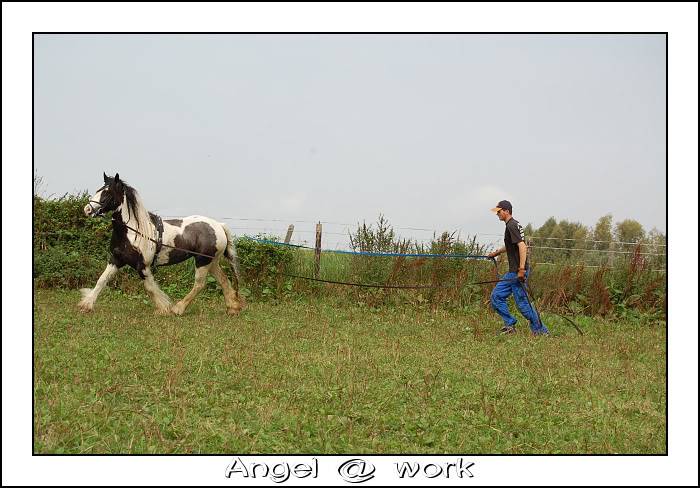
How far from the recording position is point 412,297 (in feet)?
41.7

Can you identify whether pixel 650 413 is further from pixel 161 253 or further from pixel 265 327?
pixel 161 253

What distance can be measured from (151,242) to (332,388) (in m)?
5.13

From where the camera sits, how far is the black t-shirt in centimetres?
951

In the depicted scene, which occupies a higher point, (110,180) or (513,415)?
(110,180)

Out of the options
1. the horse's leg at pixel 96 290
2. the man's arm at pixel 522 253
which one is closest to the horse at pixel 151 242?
the horse's leg at pixel 96 290

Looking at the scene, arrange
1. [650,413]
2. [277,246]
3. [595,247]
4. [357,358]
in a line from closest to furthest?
[650,413] → [357,358] → [277,246] → [595,247]

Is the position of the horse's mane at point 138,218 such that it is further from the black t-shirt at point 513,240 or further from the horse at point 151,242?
the black t-shirt at point 513,240

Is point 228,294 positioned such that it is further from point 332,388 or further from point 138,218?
point 332,388

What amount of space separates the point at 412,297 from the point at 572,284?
3.10m

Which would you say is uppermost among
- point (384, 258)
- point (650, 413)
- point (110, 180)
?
point (110, 180)

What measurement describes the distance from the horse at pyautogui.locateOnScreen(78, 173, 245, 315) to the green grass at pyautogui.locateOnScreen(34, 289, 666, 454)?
0.43 metres

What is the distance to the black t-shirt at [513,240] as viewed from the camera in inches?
374

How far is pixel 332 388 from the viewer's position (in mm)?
6230

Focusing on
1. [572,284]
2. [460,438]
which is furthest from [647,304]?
[460,438]
